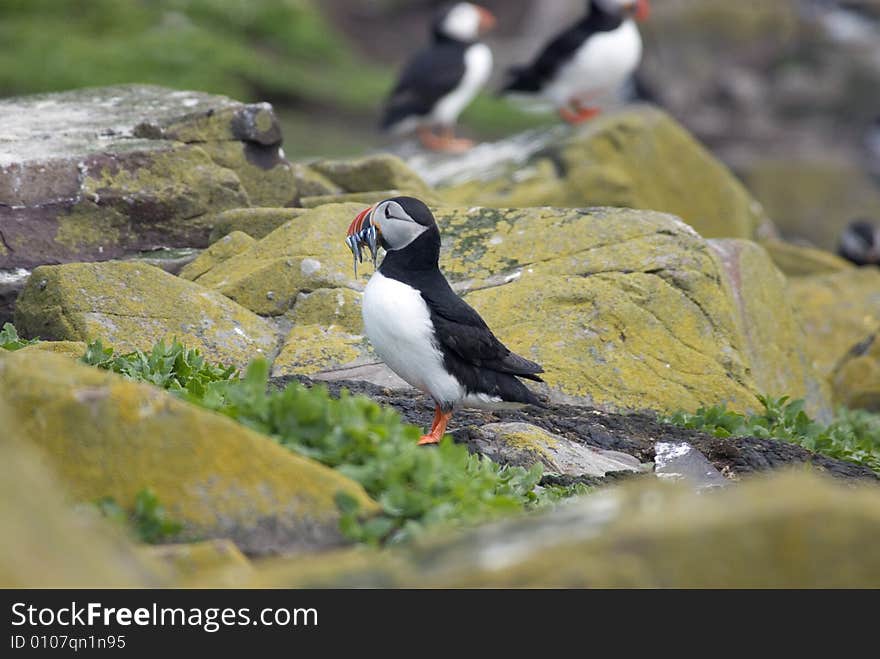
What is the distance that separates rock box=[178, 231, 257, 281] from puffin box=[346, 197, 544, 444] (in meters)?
1.95

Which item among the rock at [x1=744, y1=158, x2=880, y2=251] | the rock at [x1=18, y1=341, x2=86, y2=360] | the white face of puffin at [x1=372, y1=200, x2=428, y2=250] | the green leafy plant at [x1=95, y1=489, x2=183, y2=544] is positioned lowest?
the rock at [x1=744, y1=158, x2=880, y2=251]

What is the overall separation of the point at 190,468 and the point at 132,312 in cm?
319

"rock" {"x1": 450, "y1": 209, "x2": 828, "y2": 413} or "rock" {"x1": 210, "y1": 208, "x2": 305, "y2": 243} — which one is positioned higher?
"rock" {"x1": 210, "y1": 208, "x2": 305, "y2": 243}

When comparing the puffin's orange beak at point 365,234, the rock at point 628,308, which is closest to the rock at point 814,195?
the rock at point 628,308

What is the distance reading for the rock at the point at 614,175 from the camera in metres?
12.1

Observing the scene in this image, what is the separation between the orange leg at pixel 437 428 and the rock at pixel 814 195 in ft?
47.4

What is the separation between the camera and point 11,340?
6559 millimetres

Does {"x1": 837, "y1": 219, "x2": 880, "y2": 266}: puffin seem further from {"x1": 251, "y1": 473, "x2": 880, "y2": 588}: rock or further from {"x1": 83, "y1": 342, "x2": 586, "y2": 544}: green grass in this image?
{"x1": 251, "y1": 473, "x2": 880, "y2": 588}: rock

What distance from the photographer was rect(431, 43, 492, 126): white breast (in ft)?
52.3

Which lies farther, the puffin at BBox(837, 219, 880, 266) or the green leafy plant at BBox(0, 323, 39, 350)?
the puffin at BBox(837, 219, 880, 266)

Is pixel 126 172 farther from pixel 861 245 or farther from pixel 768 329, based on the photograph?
pixel 861 245

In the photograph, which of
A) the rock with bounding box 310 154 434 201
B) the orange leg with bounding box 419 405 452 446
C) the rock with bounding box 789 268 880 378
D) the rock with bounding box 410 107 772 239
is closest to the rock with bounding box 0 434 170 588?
the orange leg with bounding box 419 405 452 446

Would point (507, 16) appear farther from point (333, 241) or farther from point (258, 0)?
point (333, 241)

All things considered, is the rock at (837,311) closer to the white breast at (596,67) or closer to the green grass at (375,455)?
the white breast at (596,67)
